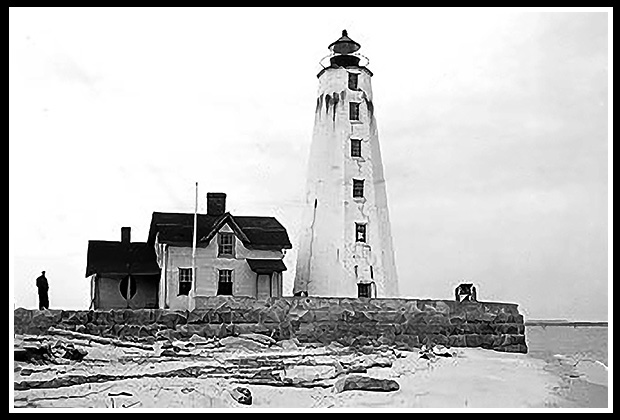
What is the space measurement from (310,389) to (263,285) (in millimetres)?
2477

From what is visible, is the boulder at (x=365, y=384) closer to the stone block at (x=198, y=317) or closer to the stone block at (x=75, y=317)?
the stone block at (x=198, y=317)

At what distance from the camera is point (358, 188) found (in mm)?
12219

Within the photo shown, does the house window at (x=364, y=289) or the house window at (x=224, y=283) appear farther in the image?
the house window at (x=364, y=289)

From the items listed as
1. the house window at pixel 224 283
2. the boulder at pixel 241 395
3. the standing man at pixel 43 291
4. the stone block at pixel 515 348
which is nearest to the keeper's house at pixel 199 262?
the house window at pixel 224 283

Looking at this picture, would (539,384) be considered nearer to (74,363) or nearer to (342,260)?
(342,260)

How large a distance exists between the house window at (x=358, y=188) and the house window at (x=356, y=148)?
329 mm

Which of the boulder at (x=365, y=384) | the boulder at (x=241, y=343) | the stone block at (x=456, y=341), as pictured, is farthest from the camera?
the stone block at (x=456, y=341)

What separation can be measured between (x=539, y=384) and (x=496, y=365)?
2.26 feet

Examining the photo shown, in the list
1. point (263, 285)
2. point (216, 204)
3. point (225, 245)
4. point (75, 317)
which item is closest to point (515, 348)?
point (263, 285)

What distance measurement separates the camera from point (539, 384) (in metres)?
10.1

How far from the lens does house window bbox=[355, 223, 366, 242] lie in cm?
1214

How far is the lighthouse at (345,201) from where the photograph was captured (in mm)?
12102

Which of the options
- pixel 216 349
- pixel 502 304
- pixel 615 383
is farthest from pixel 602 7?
pixel 216 349

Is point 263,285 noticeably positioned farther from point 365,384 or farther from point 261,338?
point 365,384
